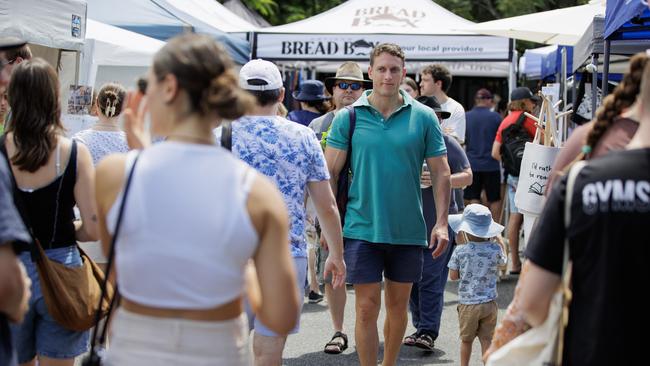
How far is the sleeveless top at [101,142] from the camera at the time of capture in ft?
20.7

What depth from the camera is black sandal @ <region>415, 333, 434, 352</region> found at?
298 inches

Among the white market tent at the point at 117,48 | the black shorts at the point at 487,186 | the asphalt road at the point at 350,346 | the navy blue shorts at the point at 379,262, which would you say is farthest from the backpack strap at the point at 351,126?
the black shorts at the point at 487,186

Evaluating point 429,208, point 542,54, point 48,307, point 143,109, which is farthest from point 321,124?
point 542,54

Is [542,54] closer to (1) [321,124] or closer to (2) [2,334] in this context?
(1) [321,124]

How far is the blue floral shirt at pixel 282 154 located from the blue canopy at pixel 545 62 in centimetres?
940

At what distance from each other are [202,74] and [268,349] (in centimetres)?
239

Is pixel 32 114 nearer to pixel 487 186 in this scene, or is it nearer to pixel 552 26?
pixel 552 26

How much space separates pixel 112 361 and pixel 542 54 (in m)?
17.7

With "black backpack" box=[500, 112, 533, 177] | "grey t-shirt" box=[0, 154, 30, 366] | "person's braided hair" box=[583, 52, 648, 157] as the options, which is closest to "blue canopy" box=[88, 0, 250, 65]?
"black backpack" box=[500, 112, 533, 177]

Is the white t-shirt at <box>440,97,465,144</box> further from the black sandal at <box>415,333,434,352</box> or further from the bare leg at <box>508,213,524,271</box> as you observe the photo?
the black sandal at <box>415,333,434,352</box>

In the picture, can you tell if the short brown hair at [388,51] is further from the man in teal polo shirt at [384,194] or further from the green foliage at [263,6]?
the green foliage at [263,6]

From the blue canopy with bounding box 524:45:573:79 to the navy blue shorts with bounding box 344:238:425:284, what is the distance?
8.39 metres

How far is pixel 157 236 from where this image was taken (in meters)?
2.69

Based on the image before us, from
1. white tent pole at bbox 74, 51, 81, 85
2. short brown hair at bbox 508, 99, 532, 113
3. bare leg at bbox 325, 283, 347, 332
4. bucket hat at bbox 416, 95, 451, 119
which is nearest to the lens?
bare leg at bbox 325, 283, 347, 332
